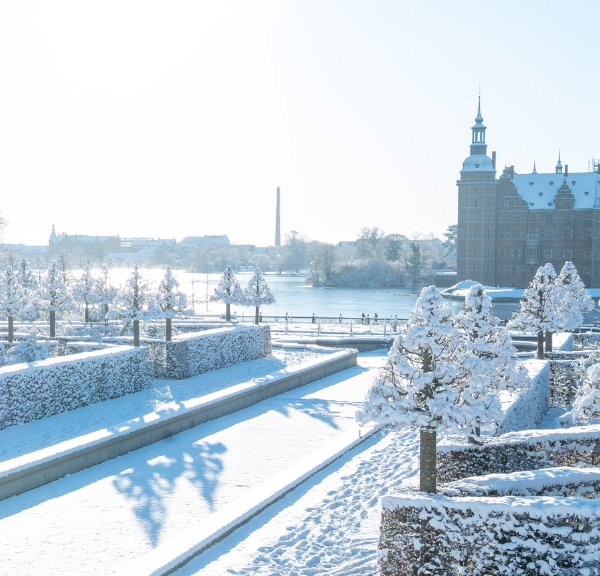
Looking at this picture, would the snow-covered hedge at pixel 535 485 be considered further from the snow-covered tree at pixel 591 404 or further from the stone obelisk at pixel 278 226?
the stone obelisk at pixel 278 226

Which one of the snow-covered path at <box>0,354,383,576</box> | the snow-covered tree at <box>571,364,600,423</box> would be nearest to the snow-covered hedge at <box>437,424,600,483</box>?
the snow-covered tree at <box>571,364,600,423</box>

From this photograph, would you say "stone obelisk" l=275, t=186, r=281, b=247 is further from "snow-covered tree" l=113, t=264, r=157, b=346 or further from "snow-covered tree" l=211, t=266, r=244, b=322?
"snow-covered tree" l=113, t=264, r=157, b=346

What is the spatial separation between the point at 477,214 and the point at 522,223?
18.1 feet

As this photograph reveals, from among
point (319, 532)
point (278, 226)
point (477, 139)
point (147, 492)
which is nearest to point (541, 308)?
point (319, 532)

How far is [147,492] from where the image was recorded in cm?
930

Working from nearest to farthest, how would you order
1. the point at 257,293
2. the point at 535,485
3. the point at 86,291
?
the point at 535,485 → the point at 257,293 → the point at 86,291

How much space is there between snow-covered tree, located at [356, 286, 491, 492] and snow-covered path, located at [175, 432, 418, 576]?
4.08 ft

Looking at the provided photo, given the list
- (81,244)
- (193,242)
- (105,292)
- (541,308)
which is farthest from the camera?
(193,242)

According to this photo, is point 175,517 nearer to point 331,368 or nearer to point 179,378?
point 179,378

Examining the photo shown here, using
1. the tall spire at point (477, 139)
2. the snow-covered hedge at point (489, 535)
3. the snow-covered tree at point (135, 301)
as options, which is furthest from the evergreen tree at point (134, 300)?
the tall spire at point (477, 139)

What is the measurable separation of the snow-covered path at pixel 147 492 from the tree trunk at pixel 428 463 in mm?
3180

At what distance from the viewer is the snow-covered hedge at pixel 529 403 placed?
11.2 metres

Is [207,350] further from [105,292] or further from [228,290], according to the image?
[105,292]

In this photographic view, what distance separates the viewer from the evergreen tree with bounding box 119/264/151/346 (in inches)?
776
